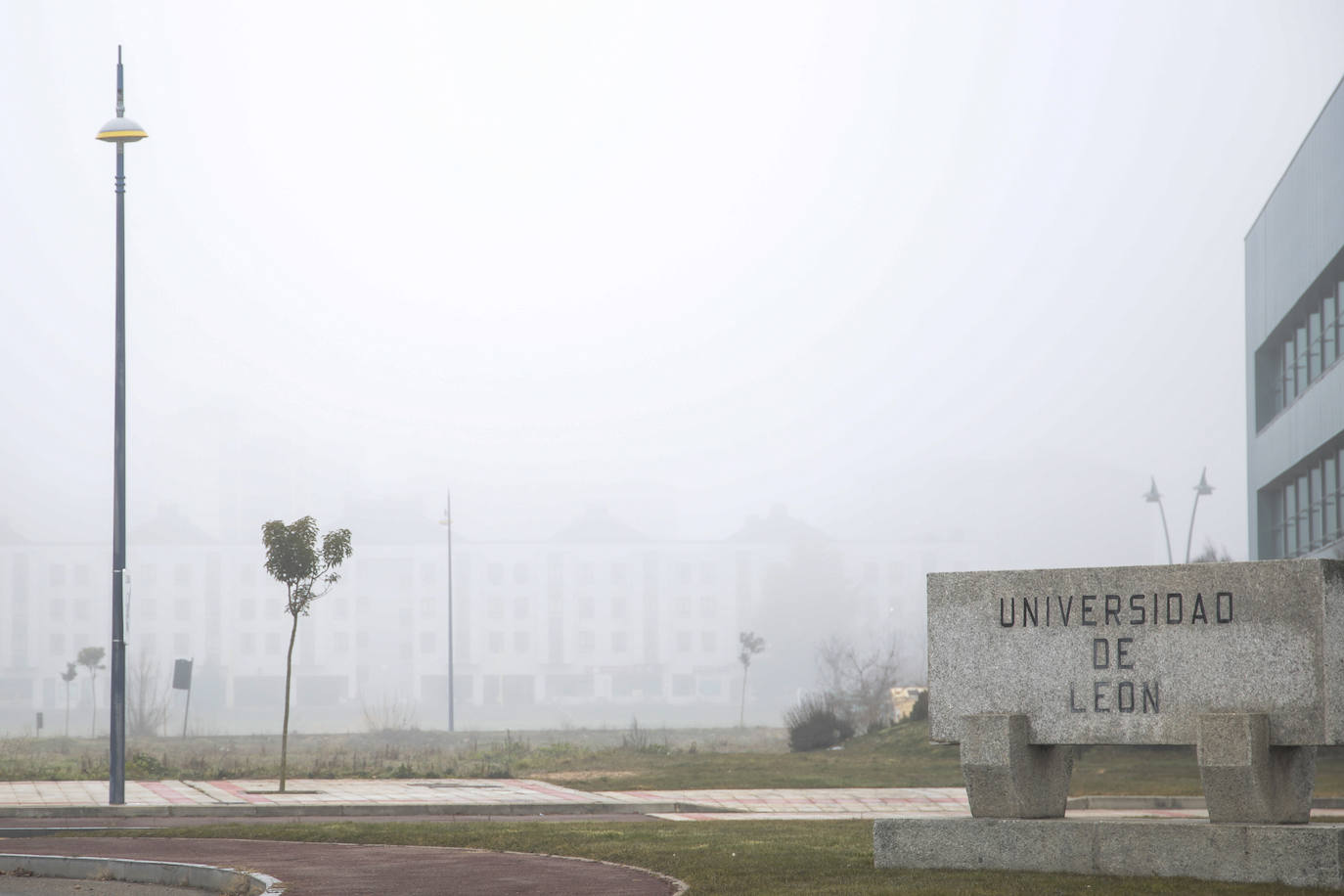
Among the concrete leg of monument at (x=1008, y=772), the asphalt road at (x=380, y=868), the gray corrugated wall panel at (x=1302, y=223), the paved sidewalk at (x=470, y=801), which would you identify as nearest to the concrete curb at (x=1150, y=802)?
the paved sidewalk at (x=470, y=801)

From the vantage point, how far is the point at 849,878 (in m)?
11.2

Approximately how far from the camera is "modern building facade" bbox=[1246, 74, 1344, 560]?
1431 inches

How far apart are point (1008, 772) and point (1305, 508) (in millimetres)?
33957

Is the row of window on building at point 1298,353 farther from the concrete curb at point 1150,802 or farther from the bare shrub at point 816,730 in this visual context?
the concrete curb at point 1150,802

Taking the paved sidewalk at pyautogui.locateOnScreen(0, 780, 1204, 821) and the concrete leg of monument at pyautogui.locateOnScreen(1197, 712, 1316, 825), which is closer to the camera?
the concrete leg of monument at pyautogui.locateOnScreen(1197, 712, 1316, 825)

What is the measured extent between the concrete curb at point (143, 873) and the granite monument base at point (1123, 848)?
491 centimetres

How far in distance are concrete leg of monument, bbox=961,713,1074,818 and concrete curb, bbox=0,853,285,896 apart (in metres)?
5.37

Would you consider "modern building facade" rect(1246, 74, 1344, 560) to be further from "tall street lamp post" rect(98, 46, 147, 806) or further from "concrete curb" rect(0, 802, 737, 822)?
"tall street lamp post" rect(98, 46, 147, 806)

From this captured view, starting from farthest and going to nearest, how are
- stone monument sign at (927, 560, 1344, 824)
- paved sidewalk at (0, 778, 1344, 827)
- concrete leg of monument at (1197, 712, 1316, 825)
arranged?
paved sidewalk at (0, 778, 1344, 827)
stone monument sign at (927, 560, 1344, 824)
concrete leg of monument at (1197, 712, 1316, 825)

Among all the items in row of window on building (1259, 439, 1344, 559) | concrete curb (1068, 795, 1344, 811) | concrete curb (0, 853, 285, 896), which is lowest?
concrete curb (1068, 795, 1344, 811)

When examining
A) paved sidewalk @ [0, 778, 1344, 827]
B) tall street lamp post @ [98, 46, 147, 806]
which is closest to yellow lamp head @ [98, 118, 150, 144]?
tall street lamp post @ [98, 46, 147, 806]

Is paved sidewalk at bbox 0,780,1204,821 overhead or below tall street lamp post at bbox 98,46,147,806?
below

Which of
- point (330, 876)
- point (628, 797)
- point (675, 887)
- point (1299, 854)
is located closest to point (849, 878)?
point (675, 887)

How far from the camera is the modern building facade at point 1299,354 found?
119 feet
